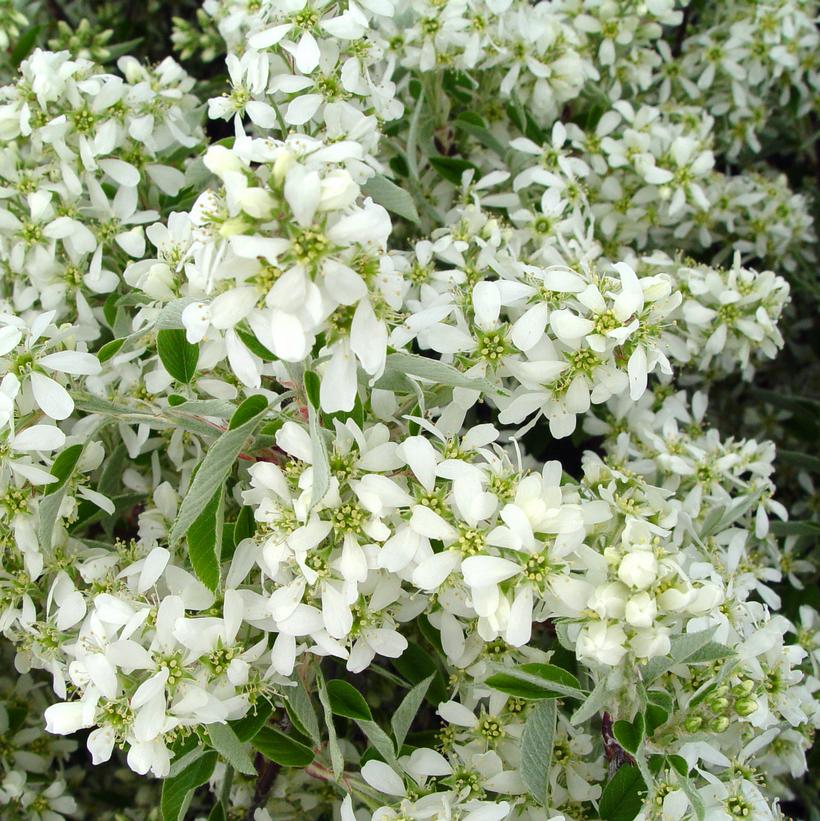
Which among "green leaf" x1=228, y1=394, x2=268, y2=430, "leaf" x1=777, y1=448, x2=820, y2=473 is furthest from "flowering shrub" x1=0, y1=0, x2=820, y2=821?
"leaf" x1=777, y1=448, x2=820, y2=473

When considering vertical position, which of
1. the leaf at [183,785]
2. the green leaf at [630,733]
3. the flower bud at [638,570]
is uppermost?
the flower bud at [638,570]

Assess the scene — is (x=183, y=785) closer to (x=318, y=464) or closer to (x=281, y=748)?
(x=281, y=748)

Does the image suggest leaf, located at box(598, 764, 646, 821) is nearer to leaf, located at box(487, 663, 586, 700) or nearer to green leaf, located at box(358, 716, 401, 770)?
leaf, located at box(487, 663, 586, 700)

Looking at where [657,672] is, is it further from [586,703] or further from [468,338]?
[468,338]

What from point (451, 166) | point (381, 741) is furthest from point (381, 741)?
point (451, 166)

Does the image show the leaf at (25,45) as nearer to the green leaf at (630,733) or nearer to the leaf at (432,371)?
the leaf at (432,371)

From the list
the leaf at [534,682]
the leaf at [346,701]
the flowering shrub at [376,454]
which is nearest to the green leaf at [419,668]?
the flowering shrub at [376,454]
